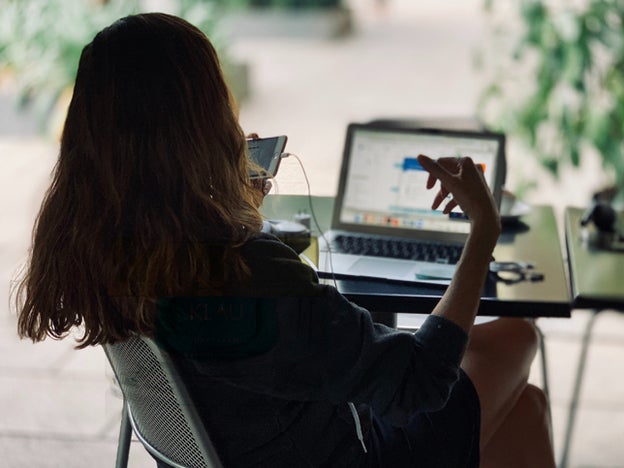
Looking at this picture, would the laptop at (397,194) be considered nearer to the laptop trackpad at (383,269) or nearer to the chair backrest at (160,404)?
the laptop trackpad at (383,269)

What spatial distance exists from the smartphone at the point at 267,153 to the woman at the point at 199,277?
0.37 feet

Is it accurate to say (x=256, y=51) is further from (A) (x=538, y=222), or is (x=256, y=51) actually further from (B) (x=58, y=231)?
(B) (x=58, y=231)

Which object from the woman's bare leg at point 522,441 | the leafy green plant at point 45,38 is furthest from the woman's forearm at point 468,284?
the leafy green plant at point 45,38

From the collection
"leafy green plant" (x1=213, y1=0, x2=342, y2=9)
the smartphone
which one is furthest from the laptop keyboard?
"leafy green plant" (x1=213, y1=0, x2=342, y2=9)

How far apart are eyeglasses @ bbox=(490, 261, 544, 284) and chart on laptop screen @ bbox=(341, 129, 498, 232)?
0.62 feet

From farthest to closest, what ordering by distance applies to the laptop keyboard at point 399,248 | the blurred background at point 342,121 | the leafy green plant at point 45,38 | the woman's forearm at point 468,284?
the leafy green plant at point 45,38
the blurred background at point 342,121
the laptop keyboard at point 399,248
the woman's forearm at point 468,284

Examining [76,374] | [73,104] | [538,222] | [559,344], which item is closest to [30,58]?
[76,374]

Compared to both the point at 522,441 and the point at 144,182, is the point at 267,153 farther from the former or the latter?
the point at 522,441

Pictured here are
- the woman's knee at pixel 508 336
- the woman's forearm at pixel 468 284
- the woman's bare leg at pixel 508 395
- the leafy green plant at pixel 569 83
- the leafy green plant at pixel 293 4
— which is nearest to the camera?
the woman's forearm at pixel 468 284

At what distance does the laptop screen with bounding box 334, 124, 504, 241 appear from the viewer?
1.95 m

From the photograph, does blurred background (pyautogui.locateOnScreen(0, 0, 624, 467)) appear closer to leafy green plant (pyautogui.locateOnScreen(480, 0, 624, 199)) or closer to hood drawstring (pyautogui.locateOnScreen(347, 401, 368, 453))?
leafy green plant (pyautogui.locateOnScreen(480, 0, 624, 199))

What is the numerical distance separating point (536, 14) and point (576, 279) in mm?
1979

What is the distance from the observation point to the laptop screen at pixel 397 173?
1952 mm

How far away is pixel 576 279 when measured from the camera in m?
1.76
